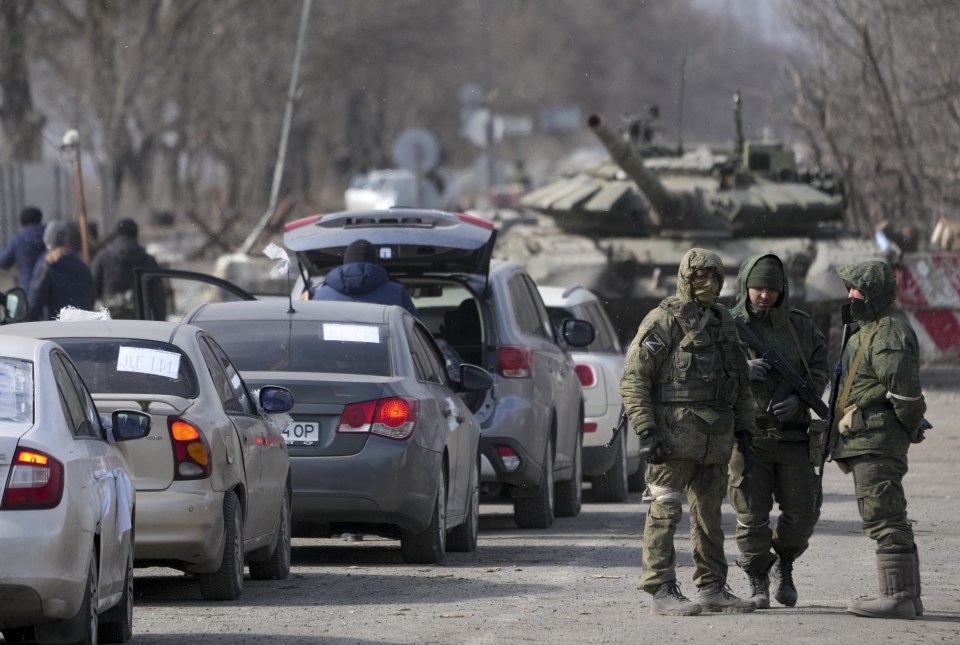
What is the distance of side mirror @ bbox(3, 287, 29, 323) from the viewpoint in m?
13.8

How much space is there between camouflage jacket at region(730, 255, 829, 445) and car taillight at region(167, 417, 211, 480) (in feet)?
7.77

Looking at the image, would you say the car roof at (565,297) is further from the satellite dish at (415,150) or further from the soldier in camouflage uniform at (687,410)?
the satellite dish at (415,150)

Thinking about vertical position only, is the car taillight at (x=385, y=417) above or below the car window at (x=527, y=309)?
below

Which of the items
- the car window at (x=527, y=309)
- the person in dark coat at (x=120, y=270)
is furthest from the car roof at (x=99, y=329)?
the person in dark coat at (x=120, y=270)

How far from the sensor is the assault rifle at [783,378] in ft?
31.9

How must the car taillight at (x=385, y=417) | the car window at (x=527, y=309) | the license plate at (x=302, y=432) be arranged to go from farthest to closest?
1. the car window at (x=527, y=309)
2. the license plate at (x=302, y=432)
3. the car taillight at (x=385, y=417)

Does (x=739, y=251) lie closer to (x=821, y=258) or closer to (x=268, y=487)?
(x=821, y=258)

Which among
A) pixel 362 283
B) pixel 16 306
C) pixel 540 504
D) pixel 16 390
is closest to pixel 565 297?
pixel 540 504

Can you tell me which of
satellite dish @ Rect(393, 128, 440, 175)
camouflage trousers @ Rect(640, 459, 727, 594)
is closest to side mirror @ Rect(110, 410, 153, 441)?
camouflage trousers @ Rect(640, 459, 727, 594)

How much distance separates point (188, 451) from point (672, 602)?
2.13 meters

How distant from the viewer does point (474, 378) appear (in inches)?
492

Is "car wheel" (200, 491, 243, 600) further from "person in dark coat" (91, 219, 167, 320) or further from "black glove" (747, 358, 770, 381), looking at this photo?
"person in dark coat" (91, 219, 167, 320)

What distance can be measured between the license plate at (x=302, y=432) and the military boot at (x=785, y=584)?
2.55m

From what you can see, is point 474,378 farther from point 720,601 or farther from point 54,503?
point 54,503
